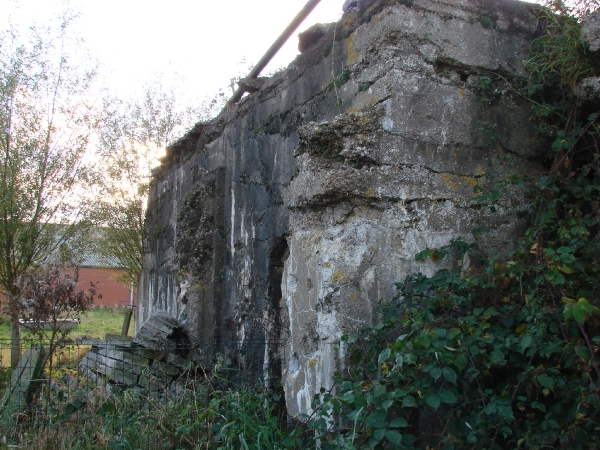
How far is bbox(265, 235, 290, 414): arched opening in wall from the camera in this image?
18.1ft

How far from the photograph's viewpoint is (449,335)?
286cm

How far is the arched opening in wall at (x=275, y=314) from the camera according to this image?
18.1 feet

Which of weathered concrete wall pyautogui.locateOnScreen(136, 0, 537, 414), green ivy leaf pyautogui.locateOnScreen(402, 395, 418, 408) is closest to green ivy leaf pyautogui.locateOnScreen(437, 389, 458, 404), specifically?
green ivy leaf pyautogui.locateOnScreen(402, 395, 418, 408)

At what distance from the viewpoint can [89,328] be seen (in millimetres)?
19109

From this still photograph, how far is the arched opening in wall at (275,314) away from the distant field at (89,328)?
5.76ft

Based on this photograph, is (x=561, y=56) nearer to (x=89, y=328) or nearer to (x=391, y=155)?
(x=391, y=155)

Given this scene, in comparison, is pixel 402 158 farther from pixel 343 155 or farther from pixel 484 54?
pixel 484 54

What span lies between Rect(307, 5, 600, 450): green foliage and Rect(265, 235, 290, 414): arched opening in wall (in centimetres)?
212

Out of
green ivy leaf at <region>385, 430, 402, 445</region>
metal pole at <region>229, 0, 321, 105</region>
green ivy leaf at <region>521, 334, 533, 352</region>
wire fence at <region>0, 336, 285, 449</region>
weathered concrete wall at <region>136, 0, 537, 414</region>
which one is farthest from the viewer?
metal pole at <region>229, 0, 321, 105</region>

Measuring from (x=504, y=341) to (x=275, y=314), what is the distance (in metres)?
3.01

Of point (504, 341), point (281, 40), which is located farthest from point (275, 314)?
point (504, 341)

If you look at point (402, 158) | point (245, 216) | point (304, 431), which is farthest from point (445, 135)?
point (245, 216)

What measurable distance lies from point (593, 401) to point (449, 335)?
0.68 meters

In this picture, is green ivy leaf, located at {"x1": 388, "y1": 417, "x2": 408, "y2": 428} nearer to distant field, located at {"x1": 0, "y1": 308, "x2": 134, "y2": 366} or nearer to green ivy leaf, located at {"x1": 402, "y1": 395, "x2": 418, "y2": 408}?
green ivy leaf, located at {"x1": 402, "y1": 395, "x2": 418, "y2": 408}
